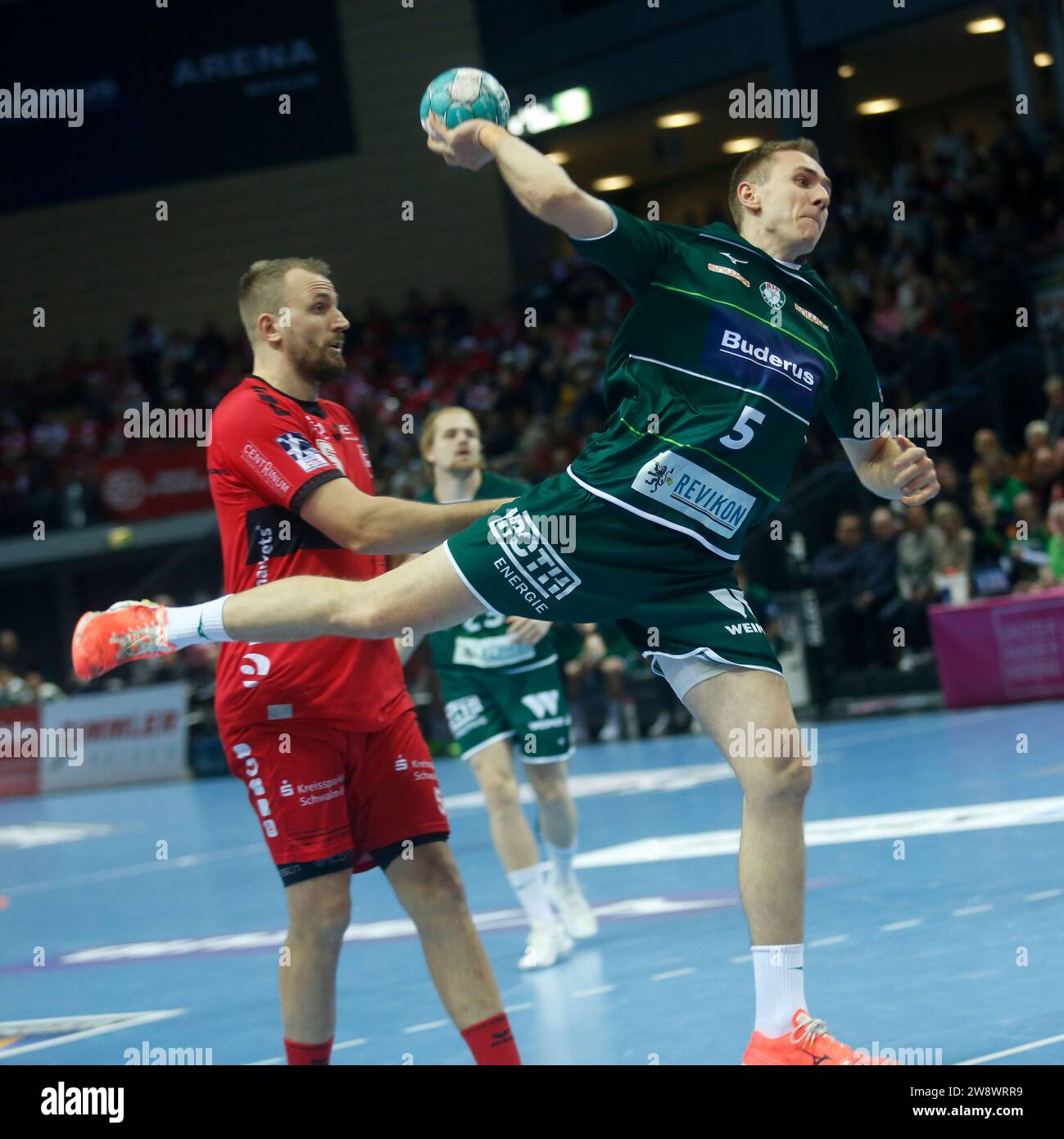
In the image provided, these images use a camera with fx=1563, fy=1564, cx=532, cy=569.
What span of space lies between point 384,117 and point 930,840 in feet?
71.9

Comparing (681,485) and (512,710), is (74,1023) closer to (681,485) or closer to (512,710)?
(512,710)

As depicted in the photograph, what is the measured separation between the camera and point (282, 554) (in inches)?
172

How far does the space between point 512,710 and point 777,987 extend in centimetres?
342

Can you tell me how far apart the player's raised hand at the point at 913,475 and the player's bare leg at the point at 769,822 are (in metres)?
0.85

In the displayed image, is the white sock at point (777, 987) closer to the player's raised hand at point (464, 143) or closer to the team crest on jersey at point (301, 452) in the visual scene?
the team crest on jersey at point (301, 452)

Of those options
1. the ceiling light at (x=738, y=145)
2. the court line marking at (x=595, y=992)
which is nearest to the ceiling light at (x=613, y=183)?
the ceiling light at (x=738, y=145)

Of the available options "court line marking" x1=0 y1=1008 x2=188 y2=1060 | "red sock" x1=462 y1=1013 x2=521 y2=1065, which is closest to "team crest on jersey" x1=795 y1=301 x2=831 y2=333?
"red sock" x1=462 y1=1013 x2=521 y2=1065

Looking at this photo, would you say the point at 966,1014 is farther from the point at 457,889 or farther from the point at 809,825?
the point at 809,825

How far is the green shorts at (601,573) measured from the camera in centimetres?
410

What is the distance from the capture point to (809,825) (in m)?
9.04

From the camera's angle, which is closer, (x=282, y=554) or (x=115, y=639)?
(x=282, y=554)

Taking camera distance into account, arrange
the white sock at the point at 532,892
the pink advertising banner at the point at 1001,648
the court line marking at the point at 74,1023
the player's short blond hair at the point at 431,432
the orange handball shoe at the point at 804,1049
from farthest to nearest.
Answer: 1. the pink advertising banner at the point at 1001,648
2. the player's short blond hair at the point at 431,432
3. the white sock at the point at 532,892
4. the court line marking at the point at 74,1023
5. the orange handball shoe at the point at 804,1049

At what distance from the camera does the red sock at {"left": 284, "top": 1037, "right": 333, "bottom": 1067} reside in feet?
14.0

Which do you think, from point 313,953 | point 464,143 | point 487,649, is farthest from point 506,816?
point 464,143
